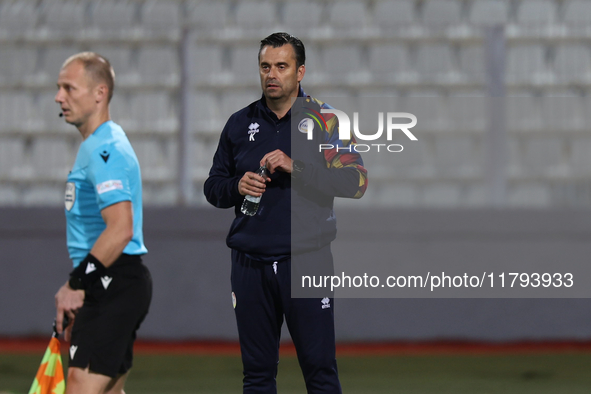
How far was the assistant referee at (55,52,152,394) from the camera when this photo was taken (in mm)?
3094

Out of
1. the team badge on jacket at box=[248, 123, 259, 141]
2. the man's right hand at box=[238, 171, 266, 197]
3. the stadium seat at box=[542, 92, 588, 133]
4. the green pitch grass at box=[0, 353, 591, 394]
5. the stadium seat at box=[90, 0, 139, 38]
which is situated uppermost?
the stadium seat at box=[90, 0, 139, 38]

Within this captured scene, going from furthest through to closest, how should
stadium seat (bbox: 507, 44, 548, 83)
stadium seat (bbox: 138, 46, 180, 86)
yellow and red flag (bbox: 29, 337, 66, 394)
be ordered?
stadium seat (bbox: 138, 46, 180, 86) → stadium seat (bbox: 507, 44, 548, 83) → yellow and red flag (bbox: 29, 337, 66, 394)

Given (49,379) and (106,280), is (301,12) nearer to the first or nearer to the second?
(106,280)

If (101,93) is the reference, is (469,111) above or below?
above

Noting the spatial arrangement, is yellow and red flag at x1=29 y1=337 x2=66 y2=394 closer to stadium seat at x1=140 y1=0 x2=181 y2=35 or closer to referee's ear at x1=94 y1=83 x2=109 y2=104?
referee's ear at x1=94 y1=83 x2=109 y2=104

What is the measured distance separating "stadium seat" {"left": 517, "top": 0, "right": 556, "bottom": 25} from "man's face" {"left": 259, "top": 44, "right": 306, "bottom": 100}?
205 inches

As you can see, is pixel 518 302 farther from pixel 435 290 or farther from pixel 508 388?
pixel 508 388

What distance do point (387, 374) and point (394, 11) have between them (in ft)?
12.3

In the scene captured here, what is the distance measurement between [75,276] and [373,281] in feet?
16.1

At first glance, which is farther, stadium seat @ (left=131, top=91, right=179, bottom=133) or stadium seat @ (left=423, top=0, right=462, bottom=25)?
stadium seat @ (left=423, top=0, right=462, bottom=25)

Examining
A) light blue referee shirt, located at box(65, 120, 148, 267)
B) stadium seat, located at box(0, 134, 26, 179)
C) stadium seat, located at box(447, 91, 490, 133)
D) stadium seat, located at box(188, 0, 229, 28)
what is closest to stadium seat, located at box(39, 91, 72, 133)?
stadium seat, located at box(0, 134, 26, 179)

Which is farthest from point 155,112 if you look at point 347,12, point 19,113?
point 347,12

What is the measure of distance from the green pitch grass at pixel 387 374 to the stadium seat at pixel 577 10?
3.26m

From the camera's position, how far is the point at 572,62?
785 cm
